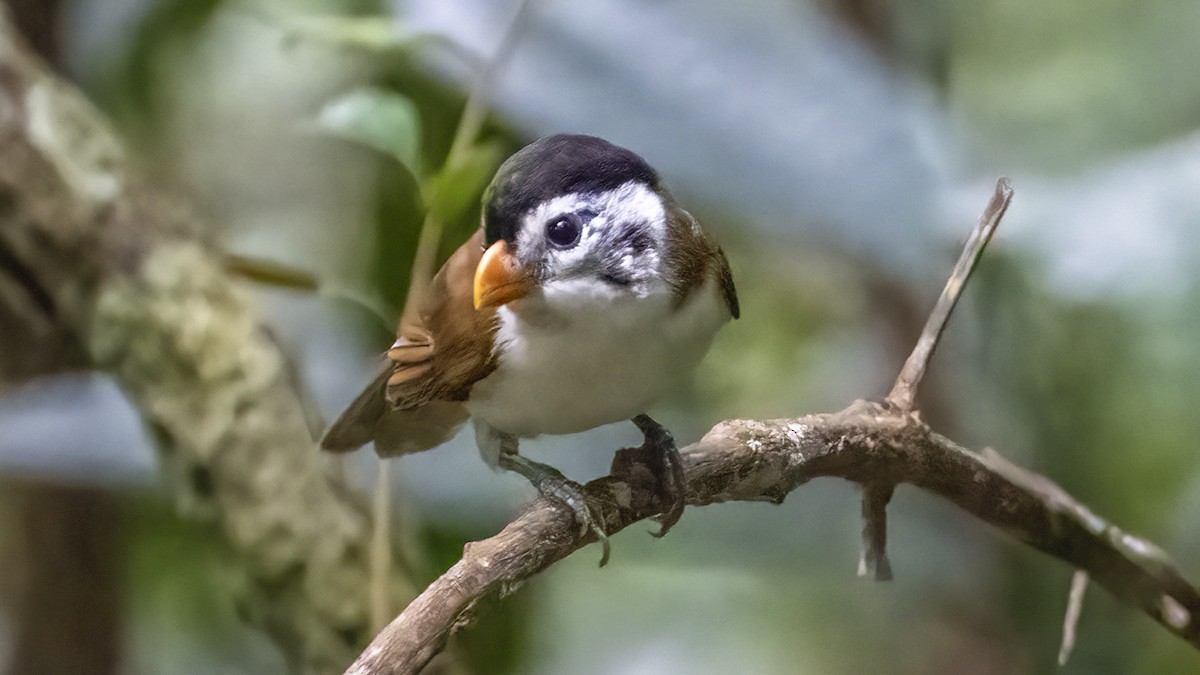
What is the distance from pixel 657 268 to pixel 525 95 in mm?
310

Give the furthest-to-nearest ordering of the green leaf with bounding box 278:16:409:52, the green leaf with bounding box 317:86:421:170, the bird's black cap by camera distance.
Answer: the green leaf with bounding box 278:16:409:52
the green leaf with bounding box 317:86:421:170
the bird's black cap

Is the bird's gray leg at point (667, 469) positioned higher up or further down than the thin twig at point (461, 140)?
further down

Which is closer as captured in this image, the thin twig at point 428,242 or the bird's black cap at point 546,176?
→ the bird's black cap at point 546,176

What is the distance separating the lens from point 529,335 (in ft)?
1.90

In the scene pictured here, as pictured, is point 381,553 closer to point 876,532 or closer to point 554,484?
point 554,484

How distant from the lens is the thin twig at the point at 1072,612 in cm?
68

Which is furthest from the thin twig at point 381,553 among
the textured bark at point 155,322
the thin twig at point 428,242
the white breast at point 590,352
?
the white breast at point 590,352

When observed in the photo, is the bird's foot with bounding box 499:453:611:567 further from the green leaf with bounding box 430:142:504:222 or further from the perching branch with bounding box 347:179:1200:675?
the green leaf with bounding box 430:142:504:222

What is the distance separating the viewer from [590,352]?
562mm

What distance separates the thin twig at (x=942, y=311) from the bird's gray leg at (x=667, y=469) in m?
0.14

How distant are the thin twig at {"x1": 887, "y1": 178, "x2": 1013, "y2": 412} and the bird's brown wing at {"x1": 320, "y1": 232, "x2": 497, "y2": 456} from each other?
25cm

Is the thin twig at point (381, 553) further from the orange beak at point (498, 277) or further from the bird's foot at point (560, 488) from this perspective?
the orange beak at point (498, 277)

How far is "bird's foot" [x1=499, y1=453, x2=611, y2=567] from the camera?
23.0 inches

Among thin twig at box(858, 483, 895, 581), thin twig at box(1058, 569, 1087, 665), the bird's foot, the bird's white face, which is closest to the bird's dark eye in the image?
the bird's white face
